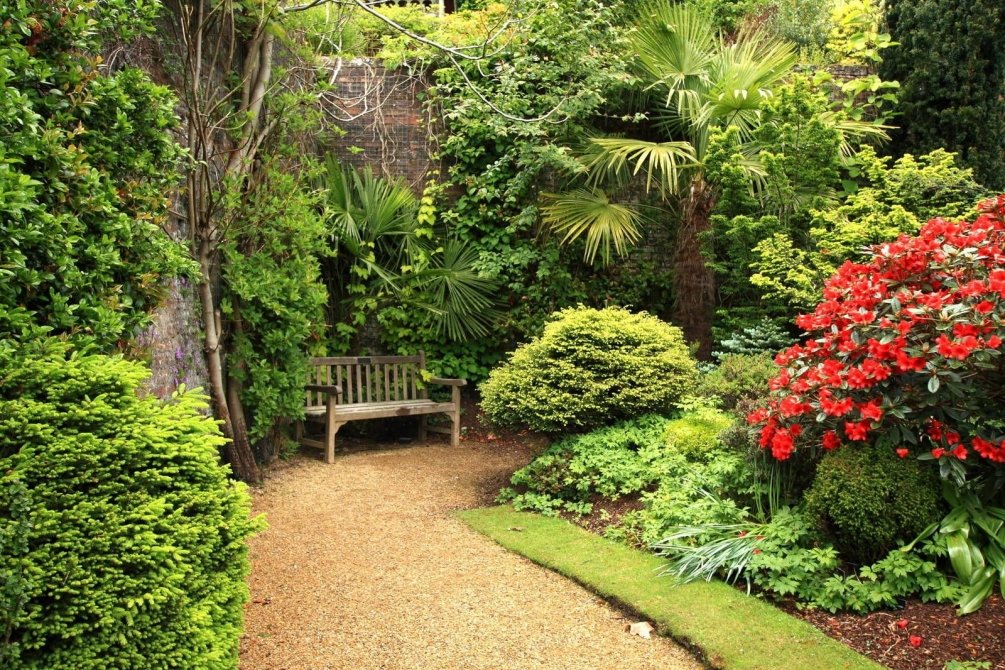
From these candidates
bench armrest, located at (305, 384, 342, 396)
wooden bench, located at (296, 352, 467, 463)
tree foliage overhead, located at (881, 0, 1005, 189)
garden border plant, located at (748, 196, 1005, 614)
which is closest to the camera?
garden border plant, located at (748, 196, 1005, 614)

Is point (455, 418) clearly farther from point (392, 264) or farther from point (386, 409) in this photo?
point (392, 264)

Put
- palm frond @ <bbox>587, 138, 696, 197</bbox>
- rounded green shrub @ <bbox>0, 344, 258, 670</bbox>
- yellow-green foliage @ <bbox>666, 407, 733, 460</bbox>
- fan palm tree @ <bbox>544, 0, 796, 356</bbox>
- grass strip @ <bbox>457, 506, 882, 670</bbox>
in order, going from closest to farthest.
A: rounded green shrub @ <bbox>0, 344, 258, 670</bbox>, grass strip @ <bbox>457, 506, 882, 670</bbox>, yellow-green foliage @ <bbox>666, 407, 733, 460</bbox>, palm frond @ <bbox>587, 138, 696, 197</bbox>, fan palm tree @ <bbox>544, 0, 796, 356</bbox>

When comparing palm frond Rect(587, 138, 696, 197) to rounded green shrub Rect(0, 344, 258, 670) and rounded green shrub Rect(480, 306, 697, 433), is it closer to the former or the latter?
rounded green shrub Rect(480, 306, 697, 433)

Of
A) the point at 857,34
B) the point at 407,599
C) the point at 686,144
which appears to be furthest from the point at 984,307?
the point at 857,34

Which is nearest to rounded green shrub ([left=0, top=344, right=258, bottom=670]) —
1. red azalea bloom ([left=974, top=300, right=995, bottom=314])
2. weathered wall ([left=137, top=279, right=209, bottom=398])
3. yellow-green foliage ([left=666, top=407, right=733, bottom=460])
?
weathered wall ([left=137, top=279, right=209, bottom=398])

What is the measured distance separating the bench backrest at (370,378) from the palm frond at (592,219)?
6.66 feet

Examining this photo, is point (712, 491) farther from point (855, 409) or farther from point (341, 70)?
point (341, 70)

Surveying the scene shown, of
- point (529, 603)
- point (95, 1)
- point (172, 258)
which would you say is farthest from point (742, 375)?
point (95, 1)

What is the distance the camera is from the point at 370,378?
8250 mm

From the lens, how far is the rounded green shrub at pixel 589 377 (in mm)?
5898

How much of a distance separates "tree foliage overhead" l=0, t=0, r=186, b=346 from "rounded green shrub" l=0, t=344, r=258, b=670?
39 centimetres

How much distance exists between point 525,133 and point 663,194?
1561 millimetres

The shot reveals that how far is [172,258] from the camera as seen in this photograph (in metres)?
3.68

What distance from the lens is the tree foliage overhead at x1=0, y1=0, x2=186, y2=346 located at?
2.73m
